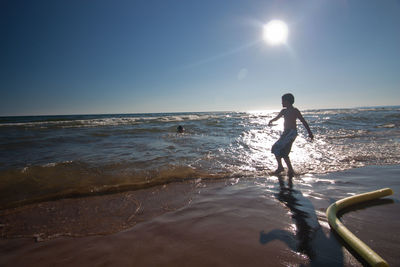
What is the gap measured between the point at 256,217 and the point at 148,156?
4280 millimetres

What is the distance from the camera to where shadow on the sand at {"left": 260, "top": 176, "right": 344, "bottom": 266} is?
166 cm

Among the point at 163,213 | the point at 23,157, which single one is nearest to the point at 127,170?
the point at 163,213

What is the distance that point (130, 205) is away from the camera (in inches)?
114

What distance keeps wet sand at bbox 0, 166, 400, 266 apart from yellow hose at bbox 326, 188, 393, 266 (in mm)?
91

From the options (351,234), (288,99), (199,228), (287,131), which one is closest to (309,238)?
(351,234)

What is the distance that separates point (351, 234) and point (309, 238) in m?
0.36

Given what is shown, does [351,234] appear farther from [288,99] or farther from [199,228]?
Answer: [288,99]

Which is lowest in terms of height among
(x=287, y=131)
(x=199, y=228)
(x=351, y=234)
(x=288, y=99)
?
(x=199, y=228)

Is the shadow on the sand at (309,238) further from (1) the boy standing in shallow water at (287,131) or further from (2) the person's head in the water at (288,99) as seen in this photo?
(2) the person's head in the water at (288,99)

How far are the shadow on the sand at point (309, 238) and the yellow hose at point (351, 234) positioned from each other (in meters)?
0.11

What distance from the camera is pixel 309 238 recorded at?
6.35 ft

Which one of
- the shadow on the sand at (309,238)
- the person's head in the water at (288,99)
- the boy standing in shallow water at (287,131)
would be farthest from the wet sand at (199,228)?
the person's head in the water at (288,99)

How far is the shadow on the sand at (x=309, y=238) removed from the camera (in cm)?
166

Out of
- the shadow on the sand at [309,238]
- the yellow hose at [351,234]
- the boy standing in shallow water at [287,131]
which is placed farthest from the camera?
the boy standing in shallow water at [287,131]
